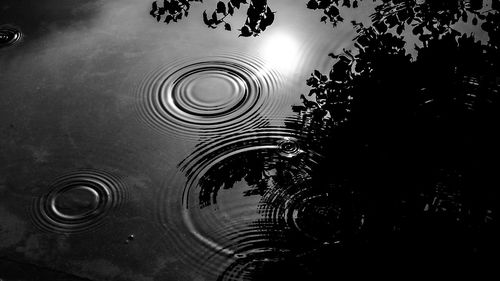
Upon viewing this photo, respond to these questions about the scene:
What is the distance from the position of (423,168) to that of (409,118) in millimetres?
435

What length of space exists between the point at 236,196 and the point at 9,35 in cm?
386

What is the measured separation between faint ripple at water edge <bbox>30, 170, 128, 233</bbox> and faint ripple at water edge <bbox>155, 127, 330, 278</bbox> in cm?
43

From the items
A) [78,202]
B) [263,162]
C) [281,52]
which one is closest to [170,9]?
[263,162]

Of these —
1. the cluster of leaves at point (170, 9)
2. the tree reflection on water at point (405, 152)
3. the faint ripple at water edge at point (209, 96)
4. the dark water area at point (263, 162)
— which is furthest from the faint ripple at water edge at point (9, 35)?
the tree reflection on water at point (405, 152)

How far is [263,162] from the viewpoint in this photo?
429 centimetres

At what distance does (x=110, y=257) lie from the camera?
3725 mm

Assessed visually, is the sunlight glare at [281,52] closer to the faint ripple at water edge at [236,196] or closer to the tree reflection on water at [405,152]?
the faint ripple at water edge at [236,196]

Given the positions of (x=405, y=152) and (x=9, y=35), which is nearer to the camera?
(x=405, y=152)

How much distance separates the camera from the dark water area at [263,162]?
3564 mm

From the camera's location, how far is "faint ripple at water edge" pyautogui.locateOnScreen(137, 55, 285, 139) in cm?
470

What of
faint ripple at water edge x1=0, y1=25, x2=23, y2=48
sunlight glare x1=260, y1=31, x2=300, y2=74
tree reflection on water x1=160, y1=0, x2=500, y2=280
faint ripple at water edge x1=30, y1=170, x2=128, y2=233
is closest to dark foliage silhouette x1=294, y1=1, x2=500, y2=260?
tree reflection on water x1=160, y1=0, x2=500, y2=280

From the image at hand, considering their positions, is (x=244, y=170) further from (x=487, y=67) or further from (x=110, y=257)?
(x=487, y=67)

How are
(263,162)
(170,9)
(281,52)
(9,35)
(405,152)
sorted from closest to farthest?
(170,9)
(405,152)
(263,162)
(281,52)
(9,35)

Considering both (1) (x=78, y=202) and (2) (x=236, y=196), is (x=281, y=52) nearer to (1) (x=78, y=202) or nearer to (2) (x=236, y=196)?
(2) (x=236, y=196)
